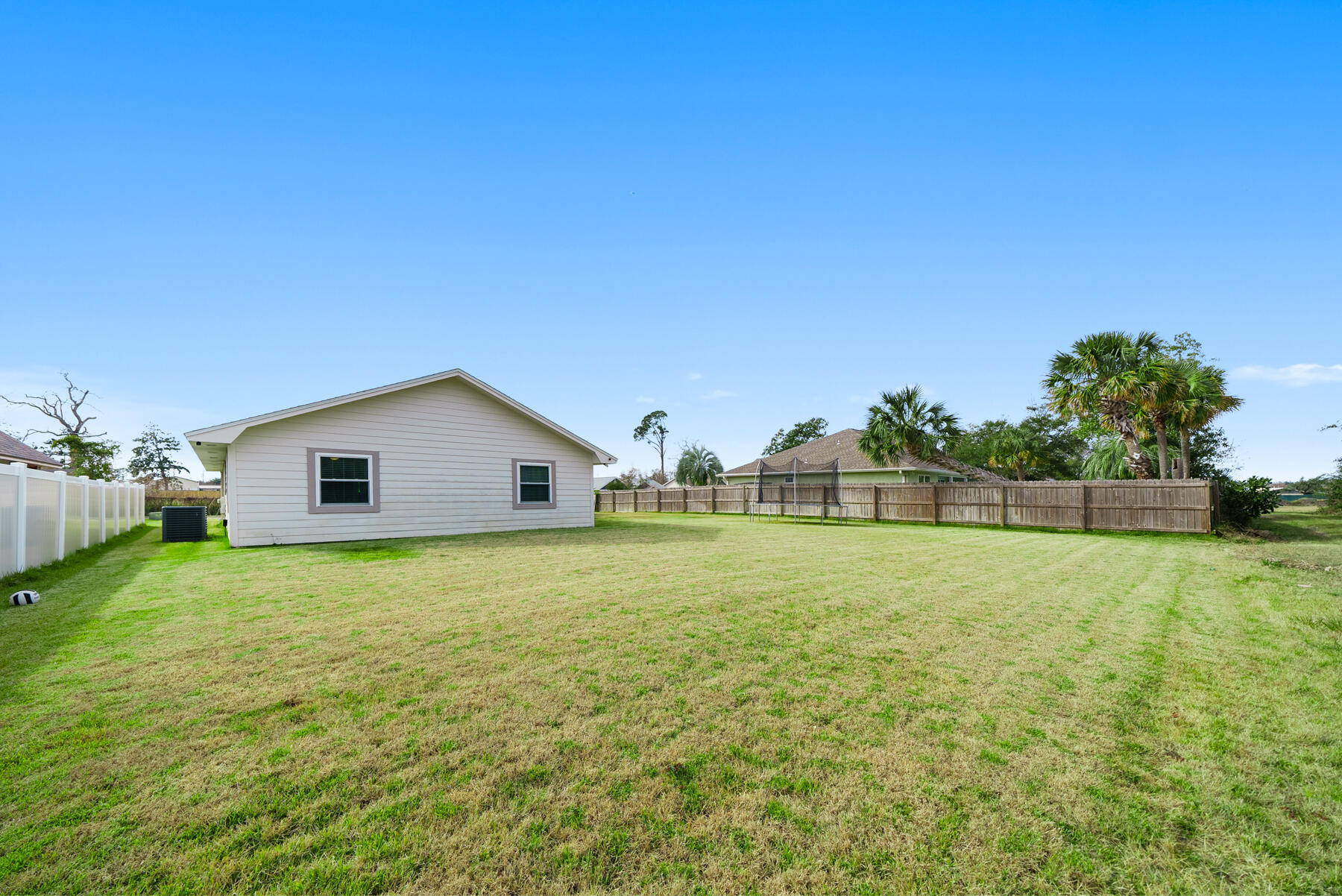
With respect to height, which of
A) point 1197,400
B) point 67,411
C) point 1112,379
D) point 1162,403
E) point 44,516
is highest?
point 67,411

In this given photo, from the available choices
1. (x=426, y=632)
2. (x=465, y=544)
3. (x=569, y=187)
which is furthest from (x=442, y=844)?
(x=569, y=187)

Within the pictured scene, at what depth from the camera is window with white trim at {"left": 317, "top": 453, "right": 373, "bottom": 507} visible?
11750mm

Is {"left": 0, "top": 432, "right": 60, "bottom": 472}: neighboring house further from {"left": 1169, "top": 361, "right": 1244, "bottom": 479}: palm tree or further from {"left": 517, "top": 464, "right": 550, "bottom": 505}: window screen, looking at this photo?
{"left": 1169, "top": 361, "right": 1244, "bottom": 479}: palm tree

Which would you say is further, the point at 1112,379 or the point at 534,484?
the point at 1112,379

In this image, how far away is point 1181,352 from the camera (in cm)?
2725

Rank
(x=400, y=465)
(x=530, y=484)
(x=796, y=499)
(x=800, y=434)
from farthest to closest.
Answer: (x=800, y=434) → (x=796, y=499) → (x=530, y=484) → (x=400, y=465)

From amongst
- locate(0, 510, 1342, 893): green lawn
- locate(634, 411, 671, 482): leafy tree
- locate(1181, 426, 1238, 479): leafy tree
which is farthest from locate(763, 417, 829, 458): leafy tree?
locate(0, 510, 1342, 893): green lawn

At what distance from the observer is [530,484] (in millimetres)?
14719

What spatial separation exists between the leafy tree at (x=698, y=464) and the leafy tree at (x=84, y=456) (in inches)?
1296

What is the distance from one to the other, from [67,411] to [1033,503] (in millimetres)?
53291

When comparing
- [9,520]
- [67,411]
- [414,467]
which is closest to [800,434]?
Answer: [414,467]

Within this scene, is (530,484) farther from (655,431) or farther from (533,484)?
(655,431)

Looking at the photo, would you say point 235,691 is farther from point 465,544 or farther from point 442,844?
point 465,544

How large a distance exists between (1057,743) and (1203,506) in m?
17.6
